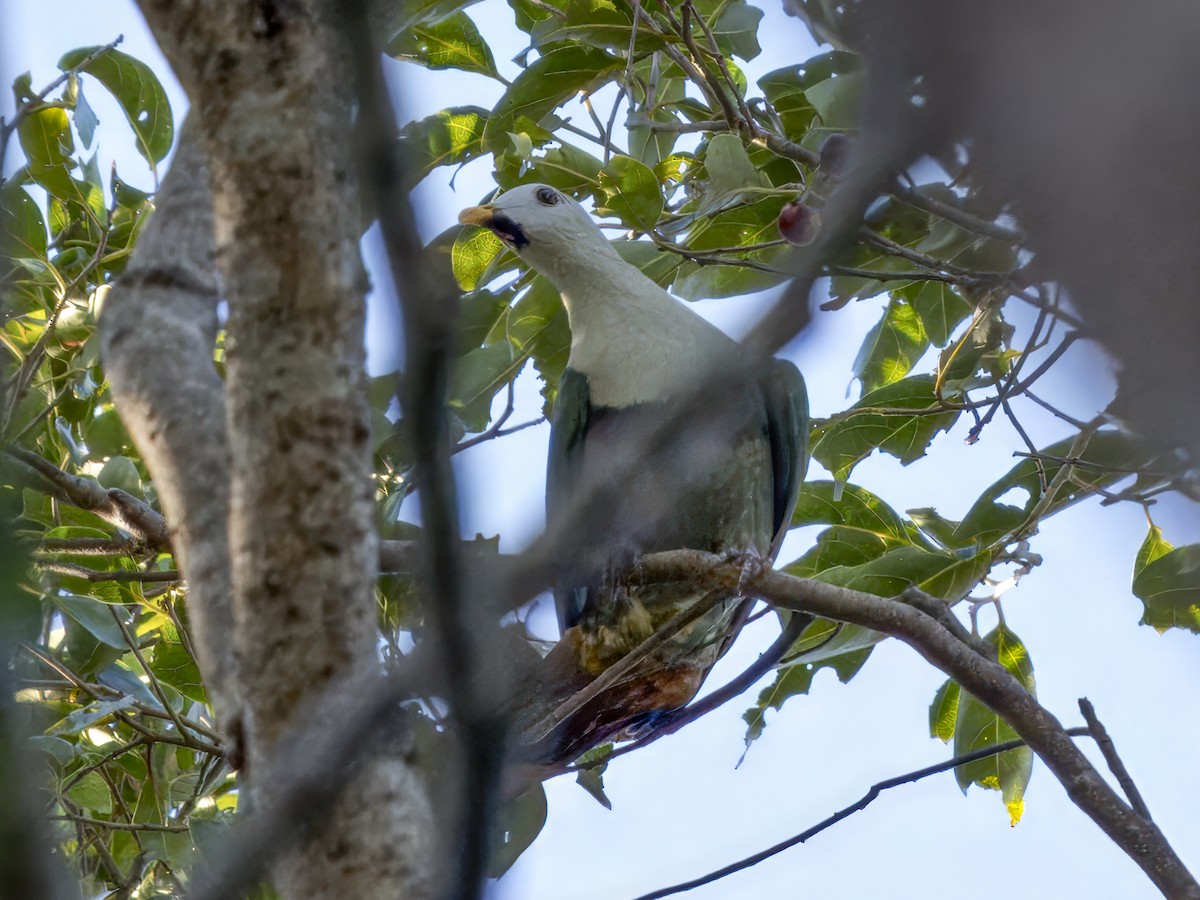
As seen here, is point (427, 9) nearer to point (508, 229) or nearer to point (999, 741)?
point (508, 229)

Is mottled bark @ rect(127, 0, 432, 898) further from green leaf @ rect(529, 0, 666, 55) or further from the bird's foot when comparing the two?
green leaf @ rect(529, 0, 666, 55)

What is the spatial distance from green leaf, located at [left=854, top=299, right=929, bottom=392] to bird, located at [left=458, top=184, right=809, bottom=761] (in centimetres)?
21

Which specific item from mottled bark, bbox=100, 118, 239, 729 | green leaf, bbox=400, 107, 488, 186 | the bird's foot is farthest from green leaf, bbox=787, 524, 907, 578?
mottled bark, bbox=100, 118, 239, 729

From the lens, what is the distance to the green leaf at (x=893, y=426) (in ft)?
8.86

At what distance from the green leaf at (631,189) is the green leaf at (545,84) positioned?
303 mm

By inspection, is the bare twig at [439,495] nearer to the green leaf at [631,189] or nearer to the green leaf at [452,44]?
the green leaf at [631,189]

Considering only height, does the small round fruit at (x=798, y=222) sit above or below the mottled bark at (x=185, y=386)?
above

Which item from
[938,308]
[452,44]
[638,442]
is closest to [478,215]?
[452,44]

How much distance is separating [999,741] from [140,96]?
2425 mm

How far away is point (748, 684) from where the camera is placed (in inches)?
82.7

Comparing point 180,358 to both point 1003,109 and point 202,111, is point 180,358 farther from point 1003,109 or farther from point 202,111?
point 1003,109

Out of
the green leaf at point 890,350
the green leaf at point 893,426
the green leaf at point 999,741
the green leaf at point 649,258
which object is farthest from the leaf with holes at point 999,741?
the green leaf at point 649,258

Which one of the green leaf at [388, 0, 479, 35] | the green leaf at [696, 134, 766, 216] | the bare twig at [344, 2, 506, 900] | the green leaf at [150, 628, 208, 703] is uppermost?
the green leaf at [388, 0, 479, 35]

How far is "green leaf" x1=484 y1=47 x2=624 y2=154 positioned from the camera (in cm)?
265
